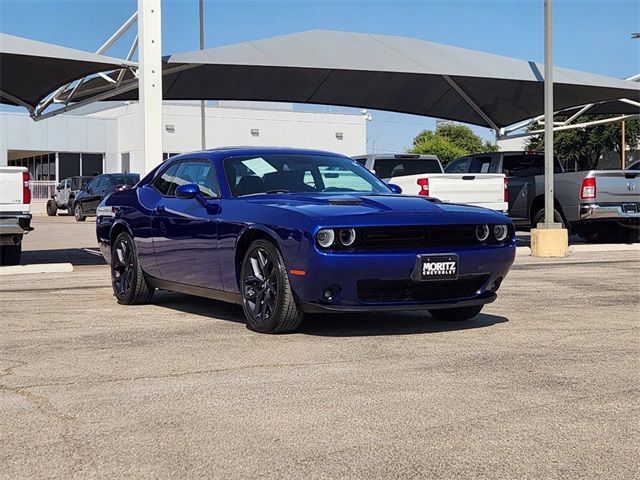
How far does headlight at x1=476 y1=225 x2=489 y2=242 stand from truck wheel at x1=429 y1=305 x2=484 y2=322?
70 cm

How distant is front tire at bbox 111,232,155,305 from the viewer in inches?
362

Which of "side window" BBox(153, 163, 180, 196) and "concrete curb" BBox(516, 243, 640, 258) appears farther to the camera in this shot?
"concrete curb" BBox(516, 243, 640, 258)

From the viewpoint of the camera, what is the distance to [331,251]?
6789 millimetres

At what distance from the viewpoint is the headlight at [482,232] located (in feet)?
24.2

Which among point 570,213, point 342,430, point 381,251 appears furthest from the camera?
point 570,213

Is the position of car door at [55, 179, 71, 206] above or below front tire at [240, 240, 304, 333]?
above

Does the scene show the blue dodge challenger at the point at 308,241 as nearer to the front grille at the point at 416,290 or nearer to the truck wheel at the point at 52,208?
the front grille at the point at 416,290

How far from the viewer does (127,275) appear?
9.37 metres

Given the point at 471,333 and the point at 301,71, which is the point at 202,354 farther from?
the point at 301,71

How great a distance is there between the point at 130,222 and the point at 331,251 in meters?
3.10

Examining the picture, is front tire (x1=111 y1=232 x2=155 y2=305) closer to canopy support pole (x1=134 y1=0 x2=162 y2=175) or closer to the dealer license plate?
the dealer license plate

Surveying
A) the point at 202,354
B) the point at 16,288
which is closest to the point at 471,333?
the point at 202,354

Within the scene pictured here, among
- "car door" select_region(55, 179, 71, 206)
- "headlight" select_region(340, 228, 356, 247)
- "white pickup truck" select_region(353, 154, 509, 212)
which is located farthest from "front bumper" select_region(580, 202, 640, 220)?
"car door" select_region(55, 179, 71, 206)

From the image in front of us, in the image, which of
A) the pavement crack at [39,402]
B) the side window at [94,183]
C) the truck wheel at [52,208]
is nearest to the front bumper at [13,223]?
the pavement crack at [39,402]
